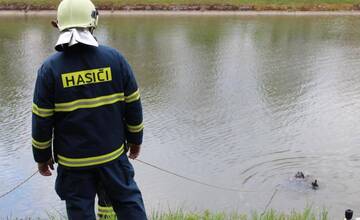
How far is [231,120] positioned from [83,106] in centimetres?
1052

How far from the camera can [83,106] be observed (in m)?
3.27

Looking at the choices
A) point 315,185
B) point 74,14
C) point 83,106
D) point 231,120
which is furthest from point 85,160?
point 231,120

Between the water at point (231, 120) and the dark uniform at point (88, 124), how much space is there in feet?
17.6

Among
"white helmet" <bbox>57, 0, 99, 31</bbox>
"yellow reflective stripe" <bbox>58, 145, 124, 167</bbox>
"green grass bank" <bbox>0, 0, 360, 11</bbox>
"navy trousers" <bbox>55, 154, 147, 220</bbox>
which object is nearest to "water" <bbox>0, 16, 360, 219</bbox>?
"navy trousers" <bbox>55, 154, 147, 220</bbox>

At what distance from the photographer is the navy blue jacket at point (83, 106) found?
3215mm

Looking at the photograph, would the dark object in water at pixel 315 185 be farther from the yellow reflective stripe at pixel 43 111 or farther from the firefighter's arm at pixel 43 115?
the yellow reflective stripe at pixel 43 111

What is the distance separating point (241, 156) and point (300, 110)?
13.2 ft

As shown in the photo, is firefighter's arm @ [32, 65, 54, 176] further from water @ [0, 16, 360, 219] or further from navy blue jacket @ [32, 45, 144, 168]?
water @ [0, 16, 360, 219]

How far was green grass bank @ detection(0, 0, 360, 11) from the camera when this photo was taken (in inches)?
1604

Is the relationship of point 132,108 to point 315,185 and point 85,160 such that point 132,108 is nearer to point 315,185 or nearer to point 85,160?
point 85,160

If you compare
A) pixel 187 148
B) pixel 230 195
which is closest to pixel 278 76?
pixel 187 148

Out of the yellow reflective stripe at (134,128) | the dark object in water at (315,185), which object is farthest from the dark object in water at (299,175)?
the yellow reflective stripe at (134,128)

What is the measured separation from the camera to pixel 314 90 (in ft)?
54.6

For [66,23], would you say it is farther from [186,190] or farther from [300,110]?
[300,110]
